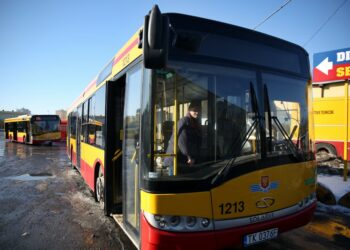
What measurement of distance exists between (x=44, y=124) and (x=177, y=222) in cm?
2739

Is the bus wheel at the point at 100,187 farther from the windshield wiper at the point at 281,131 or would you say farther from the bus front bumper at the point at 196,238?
the windshield wiper at the point at 281,131

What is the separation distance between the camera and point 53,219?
19.0ft

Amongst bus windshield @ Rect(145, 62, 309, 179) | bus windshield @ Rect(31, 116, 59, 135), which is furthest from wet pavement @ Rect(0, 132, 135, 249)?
bus windshield @ Rect(31, 116, 59, 135)

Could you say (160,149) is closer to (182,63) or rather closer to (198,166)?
(198,166)

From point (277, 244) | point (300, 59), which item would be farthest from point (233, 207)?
point (300, 59)

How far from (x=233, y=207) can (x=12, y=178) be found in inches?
378

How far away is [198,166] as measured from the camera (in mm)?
3119

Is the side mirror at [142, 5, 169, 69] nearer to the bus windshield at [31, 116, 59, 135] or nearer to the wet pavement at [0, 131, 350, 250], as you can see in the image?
the wet pavement at [0, 131, 350, 250]

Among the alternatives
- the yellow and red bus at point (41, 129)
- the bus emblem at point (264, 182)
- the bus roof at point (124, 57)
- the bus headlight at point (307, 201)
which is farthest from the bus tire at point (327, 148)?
the yellow and red bus at point (41, 129)

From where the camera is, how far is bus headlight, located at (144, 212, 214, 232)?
2.94 m

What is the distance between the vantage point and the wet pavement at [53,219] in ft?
15.3

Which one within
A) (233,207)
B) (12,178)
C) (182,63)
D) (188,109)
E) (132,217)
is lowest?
(12,178)

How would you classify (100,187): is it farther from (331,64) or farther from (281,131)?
(331,64)

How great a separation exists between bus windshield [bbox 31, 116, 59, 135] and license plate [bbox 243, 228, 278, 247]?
27420 mm
